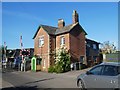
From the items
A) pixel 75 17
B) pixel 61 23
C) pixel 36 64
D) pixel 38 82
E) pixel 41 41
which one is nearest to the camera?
pixel 38 82

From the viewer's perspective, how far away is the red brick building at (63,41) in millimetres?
35844

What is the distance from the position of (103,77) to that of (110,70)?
0.46m

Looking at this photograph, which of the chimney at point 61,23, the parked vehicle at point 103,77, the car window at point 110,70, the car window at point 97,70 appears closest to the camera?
the parked vehicle at point 103,77

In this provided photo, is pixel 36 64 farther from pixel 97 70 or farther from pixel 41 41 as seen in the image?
pixel 97 70

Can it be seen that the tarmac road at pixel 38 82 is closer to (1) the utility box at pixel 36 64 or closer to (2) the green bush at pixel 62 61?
(2) the green bush at pixel 62 61

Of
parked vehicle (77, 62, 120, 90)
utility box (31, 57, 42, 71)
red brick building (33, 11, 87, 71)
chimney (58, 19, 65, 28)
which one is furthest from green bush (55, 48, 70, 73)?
parked vehicle (77, 62, 120, 90)

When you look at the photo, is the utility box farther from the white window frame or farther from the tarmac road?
the tarmac road

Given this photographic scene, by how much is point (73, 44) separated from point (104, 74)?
82.9 ft

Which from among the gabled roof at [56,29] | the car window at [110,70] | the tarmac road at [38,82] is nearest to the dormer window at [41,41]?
the gabled roof at [56,29]

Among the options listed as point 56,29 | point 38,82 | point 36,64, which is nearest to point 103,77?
point 38,82

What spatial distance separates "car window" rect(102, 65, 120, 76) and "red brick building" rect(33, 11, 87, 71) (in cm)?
2431

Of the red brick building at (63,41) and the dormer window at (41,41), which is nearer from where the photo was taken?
the red brick building at (63,41)

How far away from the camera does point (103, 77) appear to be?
10.7 meters

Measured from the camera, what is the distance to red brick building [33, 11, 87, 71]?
35844 millimetres
